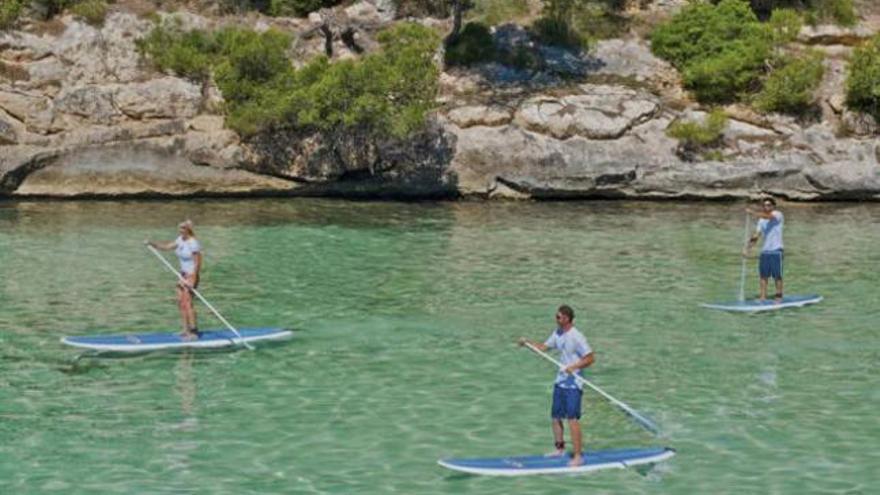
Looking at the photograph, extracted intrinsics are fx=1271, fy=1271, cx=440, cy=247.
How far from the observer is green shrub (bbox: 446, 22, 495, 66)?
149ft

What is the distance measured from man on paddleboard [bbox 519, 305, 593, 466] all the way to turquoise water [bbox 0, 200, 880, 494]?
2.31ft

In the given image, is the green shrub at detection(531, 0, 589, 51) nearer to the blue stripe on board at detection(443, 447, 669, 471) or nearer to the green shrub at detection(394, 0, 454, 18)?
the green shrub at detection(394, 0, 454, 18)

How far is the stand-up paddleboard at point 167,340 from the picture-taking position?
21406mm

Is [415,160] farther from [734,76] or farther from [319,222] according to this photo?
[734,76]

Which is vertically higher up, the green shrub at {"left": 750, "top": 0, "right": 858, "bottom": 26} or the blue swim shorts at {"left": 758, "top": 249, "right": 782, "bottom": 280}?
the green shrub at {"left": 750, "top": 0, "right": 858, "bottom": 26}

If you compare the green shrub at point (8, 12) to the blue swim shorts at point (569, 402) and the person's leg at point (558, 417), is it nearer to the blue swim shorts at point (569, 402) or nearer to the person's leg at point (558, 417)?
the person's leg at point (558, 417)

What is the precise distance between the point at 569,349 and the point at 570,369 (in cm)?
26

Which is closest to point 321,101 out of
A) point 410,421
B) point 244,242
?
point 244,242

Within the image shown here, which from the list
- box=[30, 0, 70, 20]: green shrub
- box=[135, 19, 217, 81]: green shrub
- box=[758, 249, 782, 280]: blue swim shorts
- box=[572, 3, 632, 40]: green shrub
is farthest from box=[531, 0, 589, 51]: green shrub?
box=[758, 249, 782, 280]: blue swim shorts

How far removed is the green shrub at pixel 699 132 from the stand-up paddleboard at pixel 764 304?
639 inches

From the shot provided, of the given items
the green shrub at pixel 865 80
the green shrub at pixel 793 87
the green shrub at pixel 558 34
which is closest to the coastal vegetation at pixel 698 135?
the green shrub at pixel 793 87

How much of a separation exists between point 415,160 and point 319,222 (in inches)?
236

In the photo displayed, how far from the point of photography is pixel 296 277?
2909 centimetres

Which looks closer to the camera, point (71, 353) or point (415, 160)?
point (71, 353)
